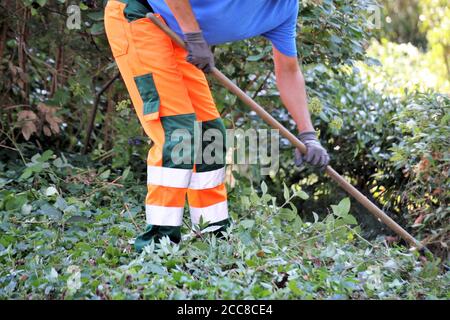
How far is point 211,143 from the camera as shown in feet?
12.3

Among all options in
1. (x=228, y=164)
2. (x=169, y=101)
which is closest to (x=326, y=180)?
(x=228, y=164)

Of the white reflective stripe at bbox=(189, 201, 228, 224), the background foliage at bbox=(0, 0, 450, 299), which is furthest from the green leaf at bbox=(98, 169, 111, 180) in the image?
the white reflective stripe at bbox=(189, 201, 228, 224)

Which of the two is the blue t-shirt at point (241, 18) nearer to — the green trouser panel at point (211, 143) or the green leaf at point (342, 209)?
the green trouser panel at point (211, 143)

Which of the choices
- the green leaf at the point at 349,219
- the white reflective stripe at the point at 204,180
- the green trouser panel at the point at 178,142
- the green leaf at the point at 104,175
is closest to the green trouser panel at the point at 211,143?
the white reflective stripe at the point at 204,180

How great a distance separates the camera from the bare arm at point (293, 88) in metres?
3.74

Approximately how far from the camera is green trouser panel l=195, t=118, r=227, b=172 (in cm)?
374

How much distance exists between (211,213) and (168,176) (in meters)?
0.45

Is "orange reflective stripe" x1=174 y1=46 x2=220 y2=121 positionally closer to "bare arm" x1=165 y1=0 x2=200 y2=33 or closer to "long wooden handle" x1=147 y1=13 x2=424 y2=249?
"long wooden handle" x1=147 y1=13 x2=424 y2=249

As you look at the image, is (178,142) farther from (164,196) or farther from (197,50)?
(197,50)

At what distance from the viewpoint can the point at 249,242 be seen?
3.66m

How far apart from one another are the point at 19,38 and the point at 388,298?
3.21 meters
